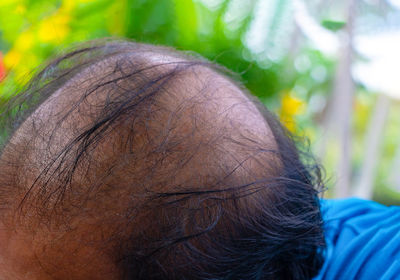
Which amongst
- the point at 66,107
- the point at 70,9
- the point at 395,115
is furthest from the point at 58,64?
the point at 395,115

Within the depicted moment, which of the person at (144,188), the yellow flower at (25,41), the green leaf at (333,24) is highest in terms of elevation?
the yellow flower at (25,41)

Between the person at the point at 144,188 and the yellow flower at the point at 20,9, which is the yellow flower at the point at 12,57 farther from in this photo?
the person at the point at 144,188

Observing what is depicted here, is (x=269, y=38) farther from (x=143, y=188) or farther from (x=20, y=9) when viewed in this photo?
(x=143, y=188)

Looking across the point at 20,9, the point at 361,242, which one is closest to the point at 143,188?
→ the point at 361,242

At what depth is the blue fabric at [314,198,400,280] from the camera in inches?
26.5

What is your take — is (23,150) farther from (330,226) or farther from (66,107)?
(330,226)

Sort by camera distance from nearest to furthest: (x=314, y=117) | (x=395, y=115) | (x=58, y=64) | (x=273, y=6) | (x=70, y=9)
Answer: (x=58, y=64)
(x=70, y=9)
(x=273, y=6)
(x=314, y=117)
(x=395, y=115)

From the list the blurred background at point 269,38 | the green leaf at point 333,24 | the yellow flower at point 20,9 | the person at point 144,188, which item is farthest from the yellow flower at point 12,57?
the green leaf at point 333,24

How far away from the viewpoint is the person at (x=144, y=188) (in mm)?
556

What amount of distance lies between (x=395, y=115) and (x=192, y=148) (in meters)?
2.57

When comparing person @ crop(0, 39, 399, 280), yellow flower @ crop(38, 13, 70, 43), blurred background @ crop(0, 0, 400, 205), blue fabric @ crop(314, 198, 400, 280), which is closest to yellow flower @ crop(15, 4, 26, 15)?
blurred background @ crop(0, 0, 400, 205)

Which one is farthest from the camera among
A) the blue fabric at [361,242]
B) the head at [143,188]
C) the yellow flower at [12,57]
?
the yellow flower at [12,57]

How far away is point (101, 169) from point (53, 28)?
1.15 metres

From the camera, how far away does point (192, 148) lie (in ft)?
1.89
